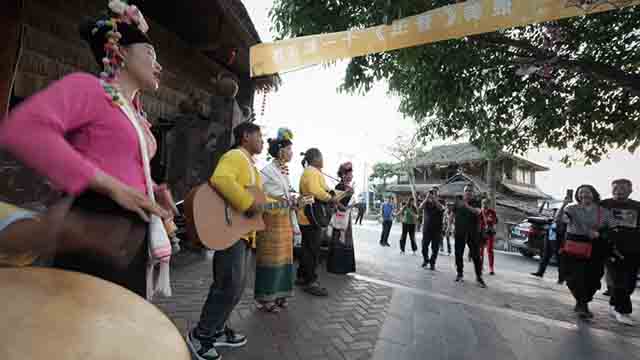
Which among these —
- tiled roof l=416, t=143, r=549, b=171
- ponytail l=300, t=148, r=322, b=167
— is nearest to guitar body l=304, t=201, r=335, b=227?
ponytail l=300, t=148, r=322, b=167

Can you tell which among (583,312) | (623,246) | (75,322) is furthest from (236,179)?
(623,246)

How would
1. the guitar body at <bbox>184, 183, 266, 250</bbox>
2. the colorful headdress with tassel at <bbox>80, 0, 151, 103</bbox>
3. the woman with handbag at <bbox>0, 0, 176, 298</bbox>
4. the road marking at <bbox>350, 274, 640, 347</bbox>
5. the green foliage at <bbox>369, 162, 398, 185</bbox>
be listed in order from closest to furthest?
the woman with handbag at <bbox>0, 0, 176, 298</bbox> → the colorful headdress with tassel at <bbox>80, 0, 151, 103</bbox> → the guitar body at <bbox>184, 183, 266, 250</bbox> → the road marking at <bbox>350, 274, 640, 347</bbox> → the green foliage at <bbox>369, 162, 398, 185</bbox>

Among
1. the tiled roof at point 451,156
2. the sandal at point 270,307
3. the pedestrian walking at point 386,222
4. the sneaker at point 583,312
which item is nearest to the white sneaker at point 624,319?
the sneaker at point 583,312

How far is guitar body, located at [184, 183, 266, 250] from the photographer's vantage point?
222 centimetres

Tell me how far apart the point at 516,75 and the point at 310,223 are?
14.8 feet

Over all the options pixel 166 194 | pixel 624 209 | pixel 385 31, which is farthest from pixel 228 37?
pixel 624 209

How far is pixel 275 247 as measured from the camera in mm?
3332

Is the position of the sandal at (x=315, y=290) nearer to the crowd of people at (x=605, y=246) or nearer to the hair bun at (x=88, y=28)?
the crowd of people at (x=605, y=246)

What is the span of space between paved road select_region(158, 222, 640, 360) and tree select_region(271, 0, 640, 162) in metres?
3.07

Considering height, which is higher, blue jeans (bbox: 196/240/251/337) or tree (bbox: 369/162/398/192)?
tree (bbox: 369/162/398/192)

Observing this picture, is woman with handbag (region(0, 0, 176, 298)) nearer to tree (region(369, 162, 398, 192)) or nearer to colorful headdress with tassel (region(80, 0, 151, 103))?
colorful headdress with tassel (region(80, 0, 151, 103))

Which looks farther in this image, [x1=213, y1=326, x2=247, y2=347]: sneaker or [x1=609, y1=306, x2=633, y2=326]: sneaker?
[x1=609, y1=306, x2=633, y2=326]: sneaker

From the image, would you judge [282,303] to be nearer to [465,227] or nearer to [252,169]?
[252,169]

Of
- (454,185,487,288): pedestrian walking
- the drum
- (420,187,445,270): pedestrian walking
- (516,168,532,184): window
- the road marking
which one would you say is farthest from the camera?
(516,168,532,184): window
